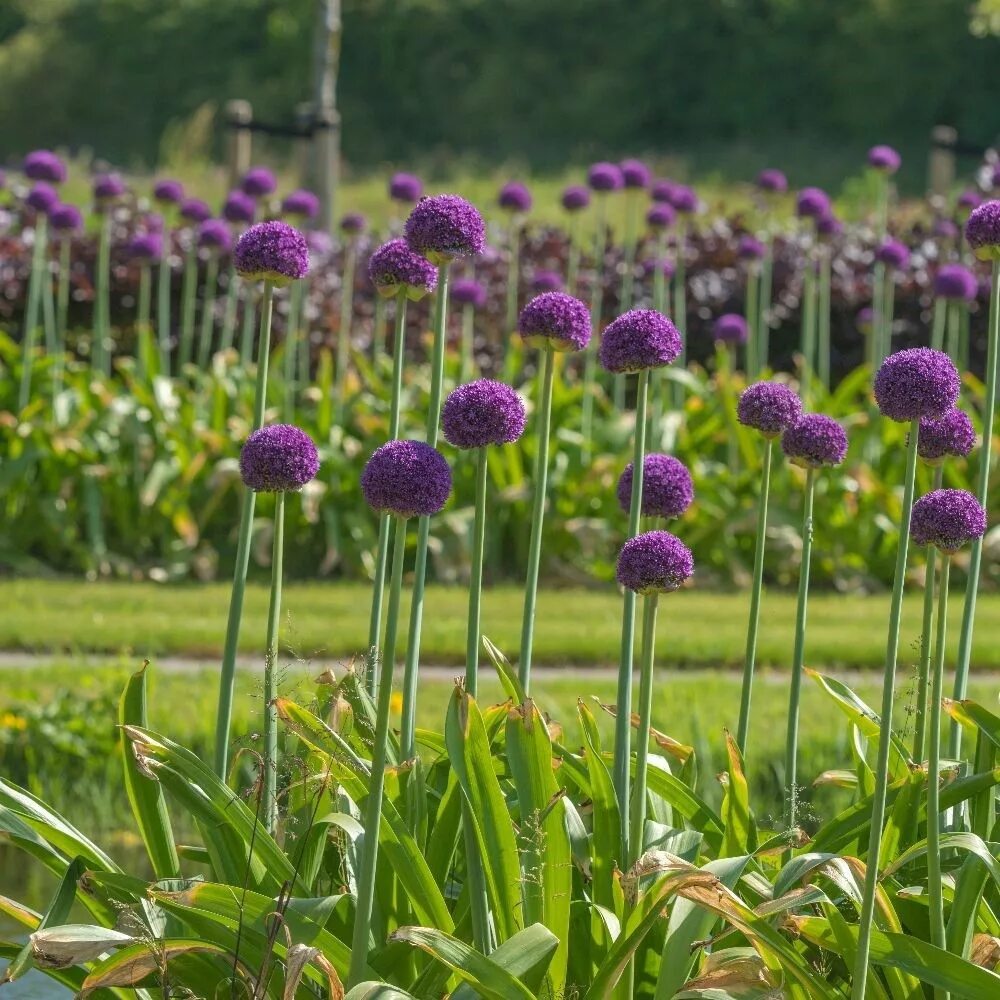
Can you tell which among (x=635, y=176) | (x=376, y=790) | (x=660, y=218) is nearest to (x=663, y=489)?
(x=376, y=790)

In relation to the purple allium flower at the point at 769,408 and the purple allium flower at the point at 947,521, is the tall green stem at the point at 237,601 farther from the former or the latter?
the purple allium flower at the point at 947,521

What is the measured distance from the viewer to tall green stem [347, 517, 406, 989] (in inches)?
91.7

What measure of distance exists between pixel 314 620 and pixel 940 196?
753 cm

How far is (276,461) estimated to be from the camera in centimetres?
272

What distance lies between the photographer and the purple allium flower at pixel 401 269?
301 cm

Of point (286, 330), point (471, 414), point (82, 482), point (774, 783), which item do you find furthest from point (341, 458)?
point (471, 414)

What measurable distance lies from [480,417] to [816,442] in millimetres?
679

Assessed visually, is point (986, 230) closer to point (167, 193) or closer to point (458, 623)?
point (458, 623)

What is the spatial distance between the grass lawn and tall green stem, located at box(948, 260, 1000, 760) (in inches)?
115

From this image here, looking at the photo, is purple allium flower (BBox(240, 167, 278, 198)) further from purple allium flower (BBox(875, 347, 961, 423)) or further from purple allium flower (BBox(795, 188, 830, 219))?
purple allium flower (BBox(875, 347, 961, 423))

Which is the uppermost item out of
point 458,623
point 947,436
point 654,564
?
point 947,436

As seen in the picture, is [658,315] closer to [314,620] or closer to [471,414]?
[471,414]

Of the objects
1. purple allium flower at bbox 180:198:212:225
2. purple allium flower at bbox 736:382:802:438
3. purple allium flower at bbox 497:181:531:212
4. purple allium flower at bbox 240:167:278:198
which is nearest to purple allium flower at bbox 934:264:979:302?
purple allium flower at bbox 497:181:531:212

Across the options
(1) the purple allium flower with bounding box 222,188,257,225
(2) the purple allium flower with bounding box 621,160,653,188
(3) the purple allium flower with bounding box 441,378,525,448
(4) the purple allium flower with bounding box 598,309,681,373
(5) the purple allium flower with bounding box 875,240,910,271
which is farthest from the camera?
(5) the purple allium flower with bounding box 875,240,910,271
